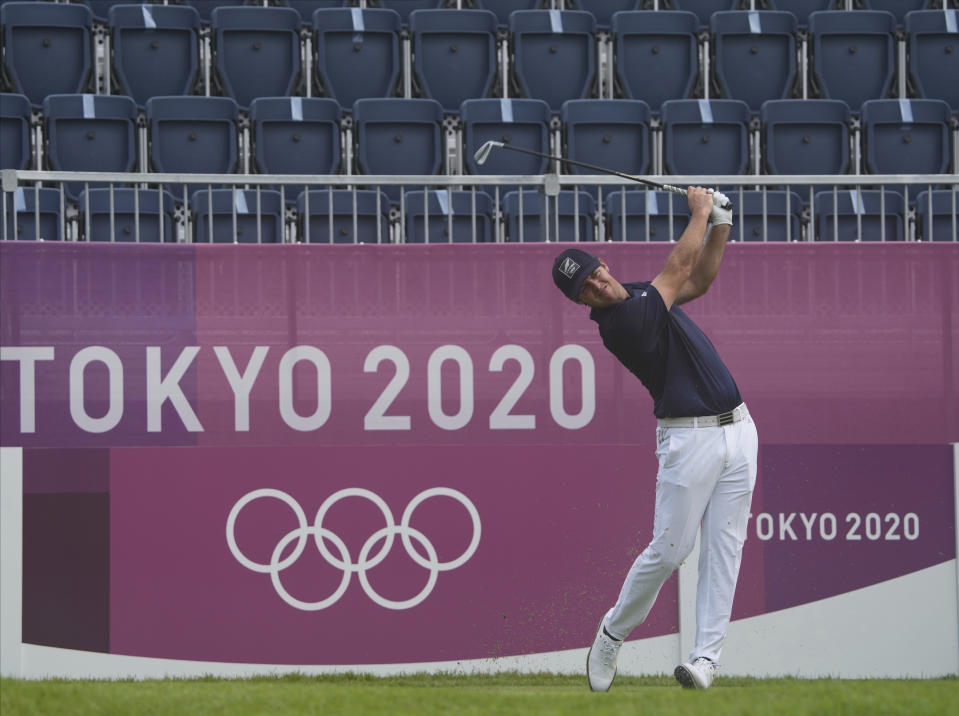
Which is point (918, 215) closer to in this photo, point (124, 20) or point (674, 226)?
point (674, 226)

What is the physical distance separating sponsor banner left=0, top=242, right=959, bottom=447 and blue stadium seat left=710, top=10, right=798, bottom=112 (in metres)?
3.82

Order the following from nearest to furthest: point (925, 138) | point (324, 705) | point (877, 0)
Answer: point (324, 705), point (925, 138), point (877, 0)

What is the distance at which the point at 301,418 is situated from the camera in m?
7.18

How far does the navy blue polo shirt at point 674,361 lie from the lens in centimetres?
548

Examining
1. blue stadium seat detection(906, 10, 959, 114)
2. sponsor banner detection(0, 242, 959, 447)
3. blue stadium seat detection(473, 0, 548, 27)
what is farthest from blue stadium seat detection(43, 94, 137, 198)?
blue stadium seat detection(906, 10, 959, 114)

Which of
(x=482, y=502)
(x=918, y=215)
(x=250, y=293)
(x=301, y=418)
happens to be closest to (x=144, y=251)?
(x=250, y=293)

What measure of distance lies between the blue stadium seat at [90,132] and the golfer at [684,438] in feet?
16.6

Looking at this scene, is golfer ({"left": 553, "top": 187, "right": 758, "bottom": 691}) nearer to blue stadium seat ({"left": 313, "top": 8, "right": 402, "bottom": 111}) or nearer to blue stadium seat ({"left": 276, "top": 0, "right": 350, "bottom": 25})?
Answer: blue stadium seat ({"left": 313, "top": 8, "right": 402, "bottom": 111})

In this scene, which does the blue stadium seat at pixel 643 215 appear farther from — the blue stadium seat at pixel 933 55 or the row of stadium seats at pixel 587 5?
the blue stadium seat at pixel 933 55

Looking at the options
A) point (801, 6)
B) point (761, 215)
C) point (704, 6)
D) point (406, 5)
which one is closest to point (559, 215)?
point (761, 215)

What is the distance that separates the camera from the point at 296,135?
9.62 m

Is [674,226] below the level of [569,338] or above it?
above

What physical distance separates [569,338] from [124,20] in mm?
5124

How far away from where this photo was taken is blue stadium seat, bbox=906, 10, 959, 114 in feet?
35.1
